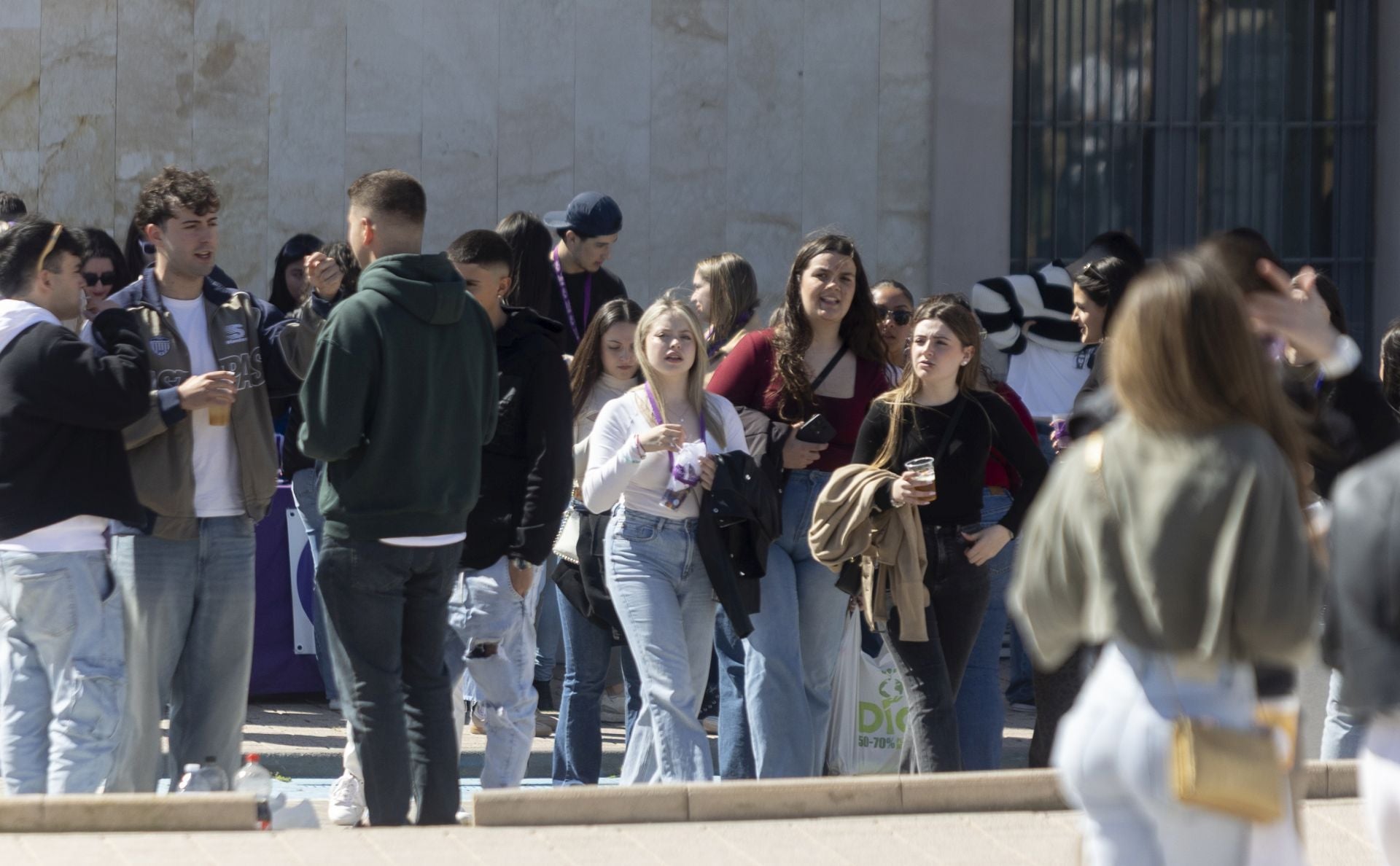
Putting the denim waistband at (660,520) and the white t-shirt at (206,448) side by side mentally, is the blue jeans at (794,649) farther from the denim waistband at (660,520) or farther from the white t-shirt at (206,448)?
the white t-shirt at (206,448)

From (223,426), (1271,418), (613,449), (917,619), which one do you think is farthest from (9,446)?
(1271,418)

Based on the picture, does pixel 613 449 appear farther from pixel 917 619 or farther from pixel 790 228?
pixel 790 228

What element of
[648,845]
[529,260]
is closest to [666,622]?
[648,845]

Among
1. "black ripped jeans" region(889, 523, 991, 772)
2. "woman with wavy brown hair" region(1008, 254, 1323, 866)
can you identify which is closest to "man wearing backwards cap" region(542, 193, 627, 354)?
"black ripped jeans" region(889, 523, 991, 772)

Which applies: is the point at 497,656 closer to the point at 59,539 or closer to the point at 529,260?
the point at 59,539

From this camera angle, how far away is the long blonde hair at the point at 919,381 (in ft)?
21.7

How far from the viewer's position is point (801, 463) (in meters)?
7.04

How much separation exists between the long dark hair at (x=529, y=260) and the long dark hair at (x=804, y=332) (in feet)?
3.67

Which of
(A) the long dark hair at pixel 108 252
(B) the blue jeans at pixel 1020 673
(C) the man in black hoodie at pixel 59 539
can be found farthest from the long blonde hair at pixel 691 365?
(A) the long dark hair at pixel 108 252

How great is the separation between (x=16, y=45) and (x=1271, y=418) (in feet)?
31.3

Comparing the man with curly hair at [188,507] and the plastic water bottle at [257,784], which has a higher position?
the man with curly hair at [188,507]

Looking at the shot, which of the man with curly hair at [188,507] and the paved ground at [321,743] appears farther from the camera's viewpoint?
the paved ground at [321,743]

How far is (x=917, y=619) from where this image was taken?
647 cm

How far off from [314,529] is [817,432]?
2.58m
